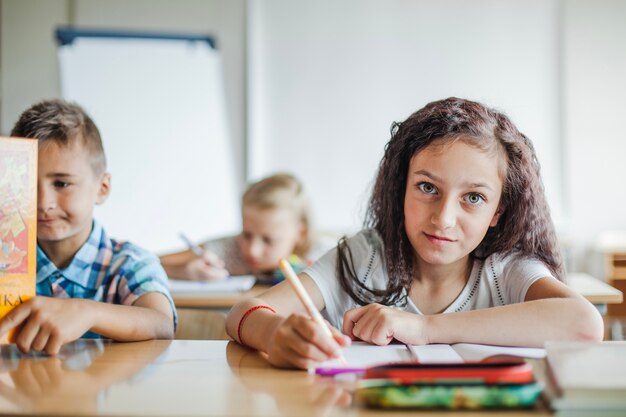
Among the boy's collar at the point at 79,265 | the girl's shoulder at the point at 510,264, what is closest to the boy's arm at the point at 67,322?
the boy's collar at the point at 79,265

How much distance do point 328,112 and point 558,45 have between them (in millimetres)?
1518

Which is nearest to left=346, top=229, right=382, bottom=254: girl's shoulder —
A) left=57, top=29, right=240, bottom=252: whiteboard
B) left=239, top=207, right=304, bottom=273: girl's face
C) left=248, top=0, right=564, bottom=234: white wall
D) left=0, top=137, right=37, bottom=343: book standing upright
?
left=0, top=137, right=37, bottom=343: book standing upright

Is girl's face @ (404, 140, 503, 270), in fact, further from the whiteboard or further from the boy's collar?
the whiteboard

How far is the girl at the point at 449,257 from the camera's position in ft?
3.77

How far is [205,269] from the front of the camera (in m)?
2.65

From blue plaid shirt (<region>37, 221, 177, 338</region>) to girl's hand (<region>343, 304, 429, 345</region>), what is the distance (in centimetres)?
46

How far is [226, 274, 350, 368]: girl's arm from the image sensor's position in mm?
955

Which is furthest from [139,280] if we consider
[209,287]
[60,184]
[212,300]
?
[209,287]

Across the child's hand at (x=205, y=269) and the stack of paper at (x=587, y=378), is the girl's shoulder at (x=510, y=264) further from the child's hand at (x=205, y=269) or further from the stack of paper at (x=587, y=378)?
the child's hand at (x=205, y=269)

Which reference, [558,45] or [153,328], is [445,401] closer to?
[153,328]

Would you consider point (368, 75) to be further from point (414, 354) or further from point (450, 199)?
point (414, 354)

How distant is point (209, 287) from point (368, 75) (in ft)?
8.71

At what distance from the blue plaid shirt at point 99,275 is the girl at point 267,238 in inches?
47.8

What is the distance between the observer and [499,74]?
Result: 4668 mm
